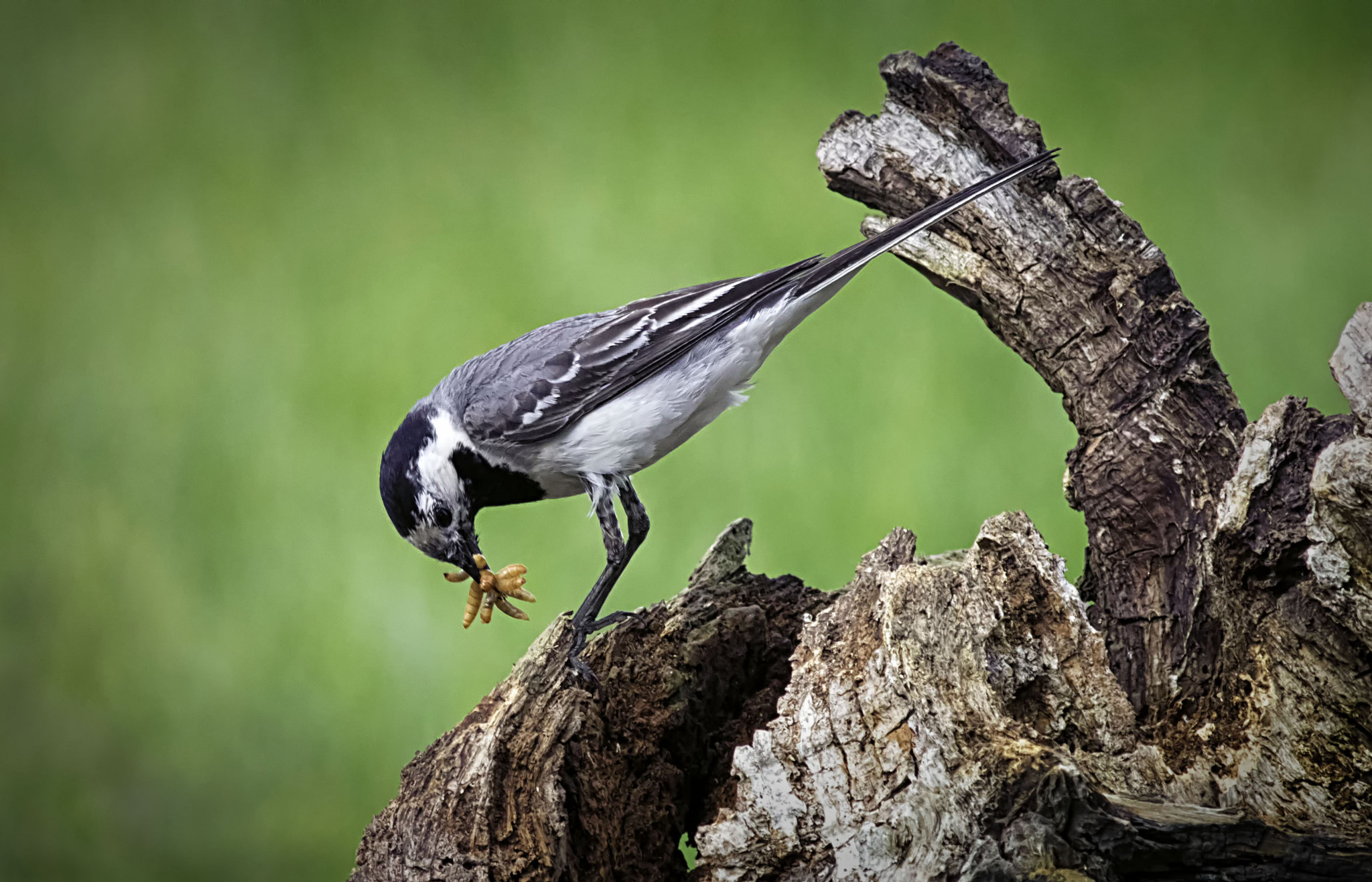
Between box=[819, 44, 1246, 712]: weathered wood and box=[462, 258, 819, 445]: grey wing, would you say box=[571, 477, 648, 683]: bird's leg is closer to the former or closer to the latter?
box=[462, 258, 819, 445]: grey wing

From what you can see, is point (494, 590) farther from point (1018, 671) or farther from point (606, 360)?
point (1018, 671)

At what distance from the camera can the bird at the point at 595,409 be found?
1.71m

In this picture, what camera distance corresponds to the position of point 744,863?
1193 millimetres

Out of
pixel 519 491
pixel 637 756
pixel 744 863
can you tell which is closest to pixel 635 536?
pixel 519 491

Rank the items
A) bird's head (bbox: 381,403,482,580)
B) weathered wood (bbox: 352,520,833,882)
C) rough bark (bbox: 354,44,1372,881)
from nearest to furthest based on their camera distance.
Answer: rough bark (bbox: 354,44,1372,881), weathered wood (bbox: 352,520,833,882), bird's head (bbox: 381,403,482,580)

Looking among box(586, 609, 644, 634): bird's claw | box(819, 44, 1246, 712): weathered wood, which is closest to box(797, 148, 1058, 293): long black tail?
box(819, 44, 1246, 712): weathered wood

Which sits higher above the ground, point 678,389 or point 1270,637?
point 678,389

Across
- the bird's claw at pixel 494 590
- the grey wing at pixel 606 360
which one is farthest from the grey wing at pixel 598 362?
the bird's claw at pixel 494 590

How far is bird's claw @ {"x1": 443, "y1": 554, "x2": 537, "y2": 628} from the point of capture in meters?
1.81

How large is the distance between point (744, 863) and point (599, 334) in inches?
35.4

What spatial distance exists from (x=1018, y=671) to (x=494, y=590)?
0.91 meters

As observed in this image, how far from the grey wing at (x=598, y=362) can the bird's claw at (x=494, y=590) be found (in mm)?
242

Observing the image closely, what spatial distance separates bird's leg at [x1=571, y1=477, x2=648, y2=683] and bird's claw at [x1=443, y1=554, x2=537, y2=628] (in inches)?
5.7

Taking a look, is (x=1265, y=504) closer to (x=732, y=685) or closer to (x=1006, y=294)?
(x=1006, y=294)
